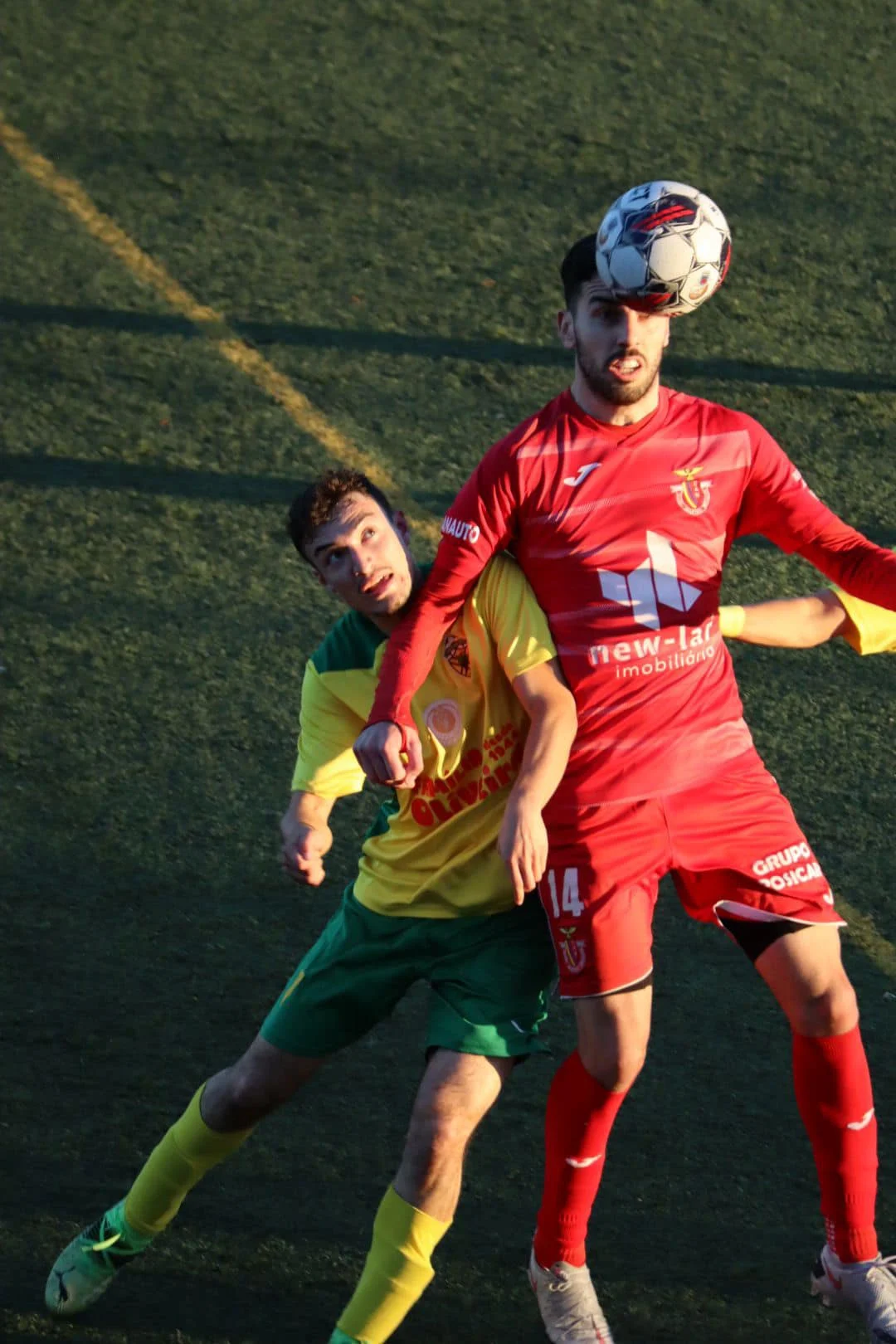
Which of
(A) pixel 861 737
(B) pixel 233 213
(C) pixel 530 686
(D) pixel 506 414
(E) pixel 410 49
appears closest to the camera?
(C) pixel 530 686

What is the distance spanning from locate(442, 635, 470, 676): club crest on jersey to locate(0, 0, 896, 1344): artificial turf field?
1.39m

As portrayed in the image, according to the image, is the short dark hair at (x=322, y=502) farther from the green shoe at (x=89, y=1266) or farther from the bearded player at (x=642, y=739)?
the green shoe at (x=89, y=1266)

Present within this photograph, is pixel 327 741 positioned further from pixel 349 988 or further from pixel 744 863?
pixel 744 863

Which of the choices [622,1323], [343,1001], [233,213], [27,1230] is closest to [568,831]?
[343,1001]

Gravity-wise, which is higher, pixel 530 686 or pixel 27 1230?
pixel 530 686

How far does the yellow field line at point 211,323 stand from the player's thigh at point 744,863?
2.80 m

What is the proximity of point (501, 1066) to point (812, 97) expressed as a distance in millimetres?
5690

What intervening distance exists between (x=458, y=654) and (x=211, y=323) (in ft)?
12.2

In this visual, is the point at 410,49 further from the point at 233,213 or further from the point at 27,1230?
the point at 27,1230

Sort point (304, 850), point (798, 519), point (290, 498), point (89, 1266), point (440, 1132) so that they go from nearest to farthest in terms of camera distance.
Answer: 1. point (440, 1132)
2. point (304, 850)
3. point (798, 519)
4. point (89, 1266)
5. point (290, 498)

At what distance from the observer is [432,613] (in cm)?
357

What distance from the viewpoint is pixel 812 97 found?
786 cm

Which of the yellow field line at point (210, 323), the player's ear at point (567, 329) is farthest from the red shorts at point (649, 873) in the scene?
the yellow field line at point (210, 323)

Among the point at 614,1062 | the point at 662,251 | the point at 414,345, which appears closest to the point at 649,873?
the point at 614,1062
